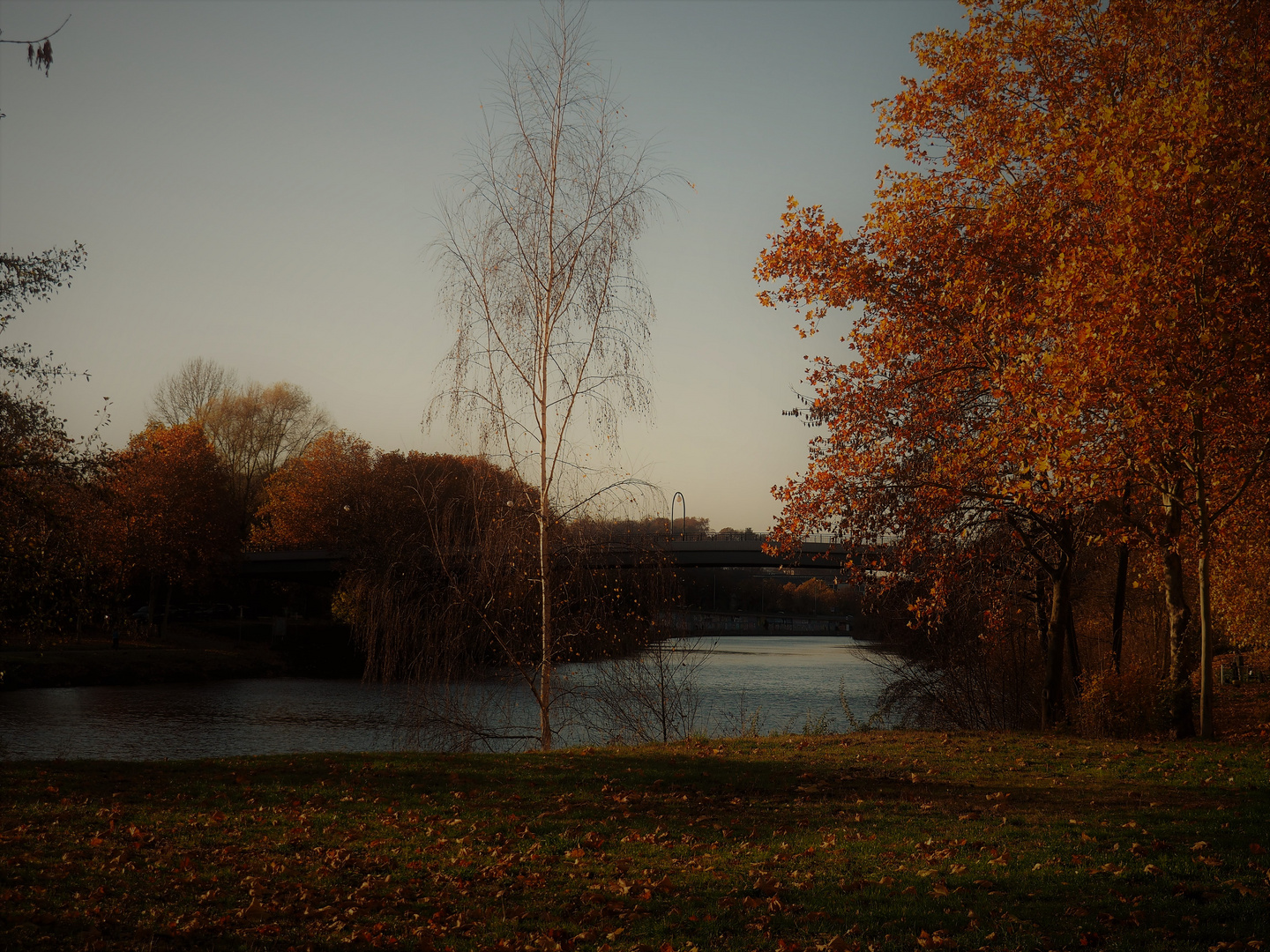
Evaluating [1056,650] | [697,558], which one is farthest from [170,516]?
[1056,650]

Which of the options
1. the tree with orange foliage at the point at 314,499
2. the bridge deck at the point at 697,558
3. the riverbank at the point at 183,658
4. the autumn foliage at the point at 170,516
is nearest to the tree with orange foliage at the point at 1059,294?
the bridge deck at the point at 697,558

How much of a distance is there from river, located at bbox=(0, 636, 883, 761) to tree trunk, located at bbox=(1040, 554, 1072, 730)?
4.18 meters

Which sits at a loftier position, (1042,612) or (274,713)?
(1042,612)

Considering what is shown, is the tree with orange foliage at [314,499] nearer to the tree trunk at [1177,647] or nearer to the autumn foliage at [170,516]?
the autumn foliage at [170,516]

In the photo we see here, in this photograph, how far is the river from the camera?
21.0m

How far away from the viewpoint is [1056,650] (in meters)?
16.2

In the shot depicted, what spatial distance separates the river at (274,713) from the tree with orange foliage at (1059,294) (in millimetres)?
5652

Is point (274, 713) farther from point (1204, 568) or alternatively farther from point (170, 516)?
point (1204, 568)

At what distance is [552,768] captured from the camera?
10.9 metres

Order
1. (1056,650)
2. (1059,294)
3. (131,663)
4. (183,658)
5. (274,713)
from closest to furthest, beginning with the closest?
(1059,294), (1056,650), (274,713), (131,663), (183,658)

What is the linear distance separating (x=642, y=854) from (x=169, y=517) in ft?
148

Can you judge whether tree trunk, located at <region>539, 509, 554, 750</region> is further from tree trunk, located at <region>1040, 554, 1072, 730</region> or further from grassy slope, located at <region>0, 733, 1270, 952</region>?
tree trunk, located at <region>1040, 554, 1072, 730</region>

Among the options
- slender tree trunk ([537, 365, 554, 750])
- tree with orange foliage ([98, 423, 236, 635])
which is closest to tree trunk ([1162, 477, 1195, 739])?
slender tree trunk ([537, 365, 554, 750])

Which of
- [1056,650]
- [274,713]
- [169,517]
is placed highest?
[169,517]
